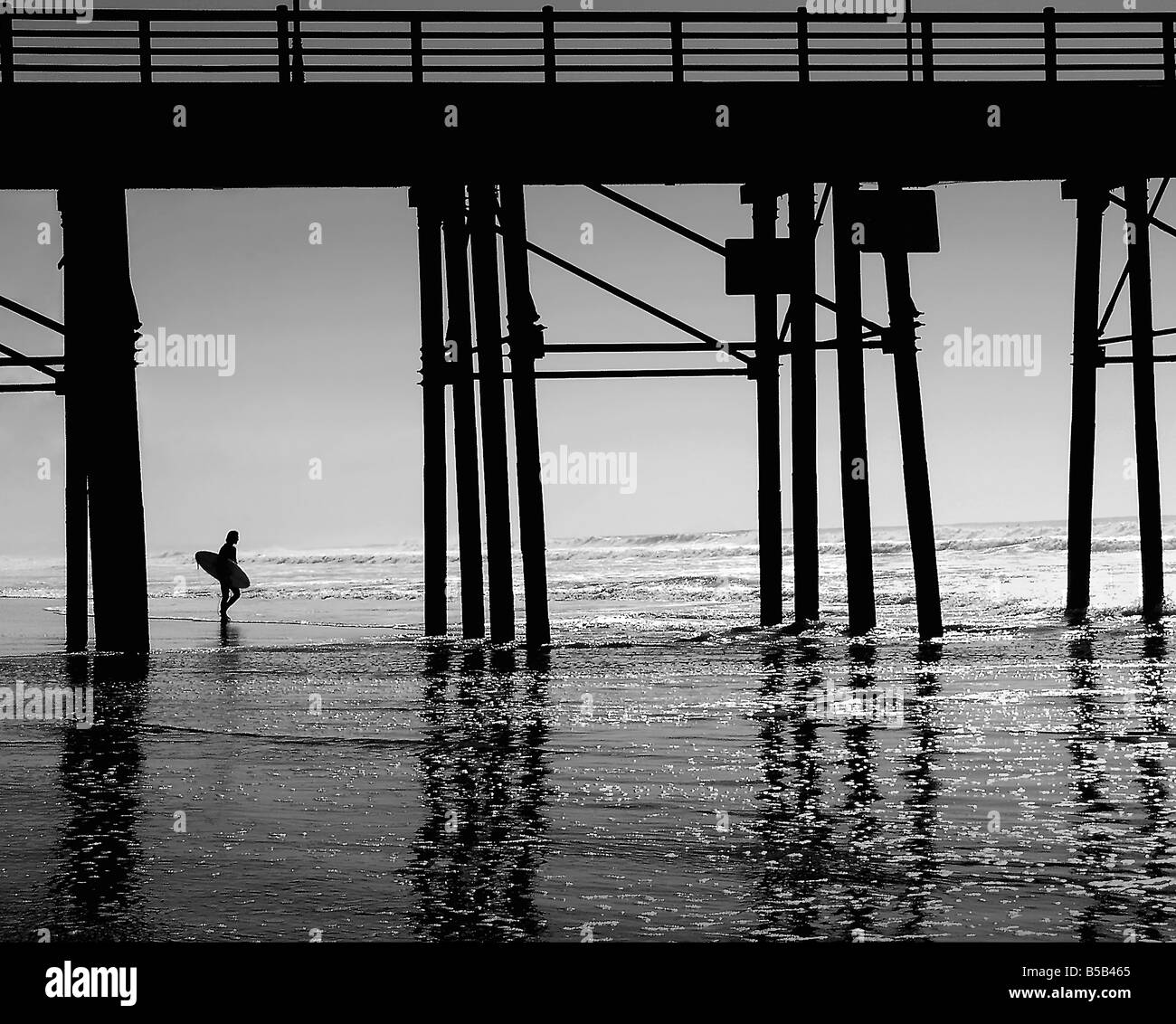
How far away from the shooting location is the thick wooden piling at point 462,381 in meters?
13.8

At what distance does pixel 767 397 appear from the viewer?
16.3 metres

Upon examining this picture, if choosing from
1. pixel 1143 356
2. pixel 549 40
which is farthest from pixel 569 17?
pixel 1143 356

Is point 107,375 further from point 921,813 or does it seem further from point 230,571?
point 921,813

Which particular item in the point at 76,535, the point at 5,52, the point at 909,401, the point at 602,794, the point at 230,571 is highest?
the point at 5,52

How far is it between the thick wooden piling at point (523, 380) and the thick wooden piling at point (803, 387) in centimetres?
260

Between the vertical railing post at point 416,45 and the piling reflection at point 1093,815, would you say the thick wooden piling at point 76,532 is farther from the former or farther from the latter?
the piling reflection at point 1093,815

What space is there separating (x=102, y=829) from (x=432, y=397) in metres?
10.7

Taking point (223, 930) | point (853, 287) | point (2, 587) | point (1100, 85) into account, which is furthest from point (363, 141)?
point (2, 587)

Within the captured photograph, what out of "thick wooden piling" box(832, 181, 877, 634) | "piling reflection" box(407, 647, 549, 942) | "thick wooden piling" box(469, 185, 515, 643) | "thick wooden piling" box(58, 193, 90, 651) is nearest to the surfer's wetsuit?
"thick wooden piling" box(58, 193, 90, 651)

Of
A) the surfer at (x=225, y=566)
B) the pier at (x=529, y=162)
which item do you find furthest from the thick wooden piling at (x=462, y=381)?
the surfer at (x=225, y=566)

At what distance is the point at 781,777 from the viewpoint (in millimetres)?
6617

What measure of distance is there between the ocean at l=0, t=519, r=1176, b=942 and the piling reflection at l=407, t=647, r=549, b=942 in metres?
0.02

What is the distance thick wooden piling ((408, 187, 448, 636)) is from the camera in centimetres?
1548

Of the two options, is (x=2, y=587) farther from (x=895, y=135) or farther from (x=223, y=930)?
(x=223, y=930)
